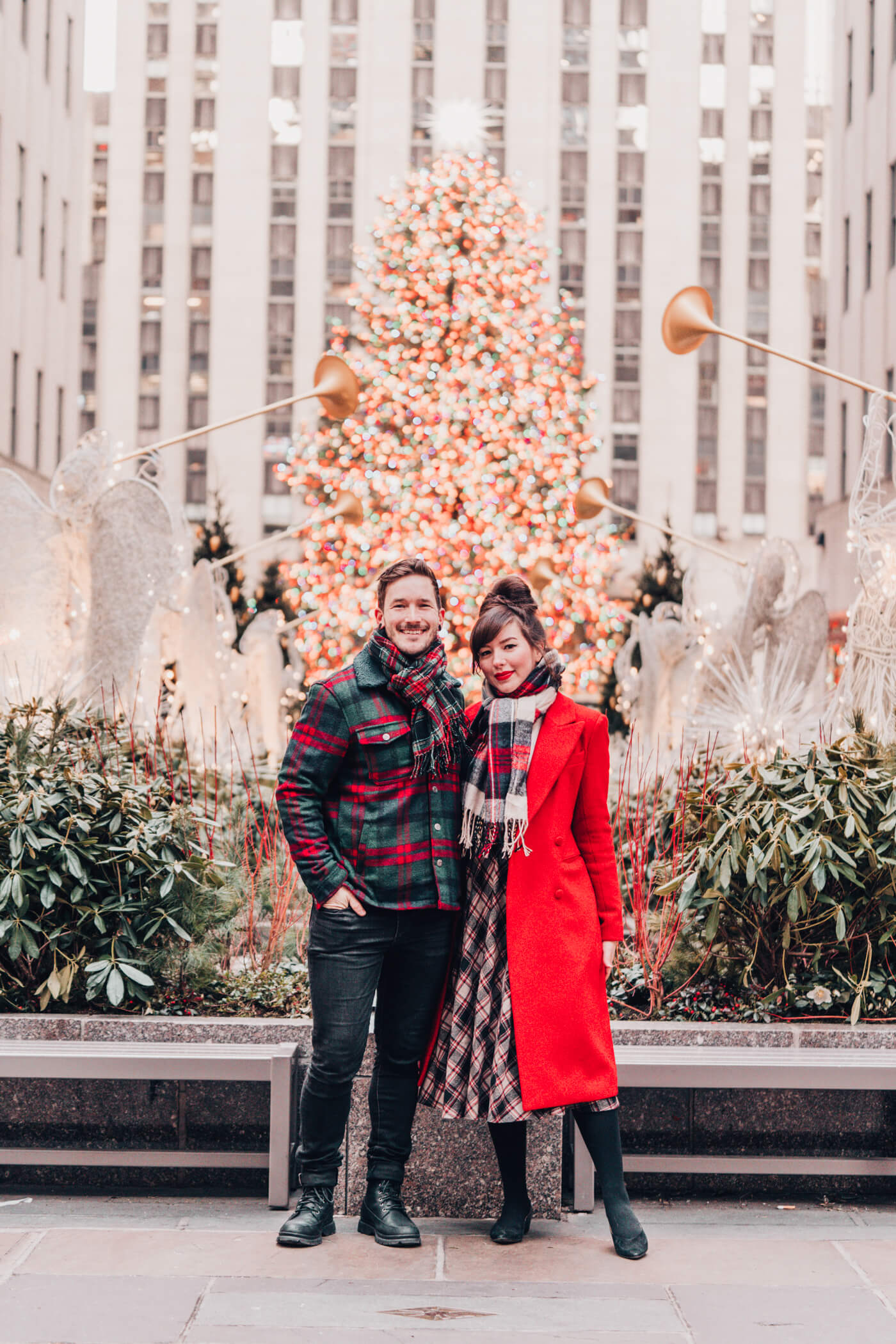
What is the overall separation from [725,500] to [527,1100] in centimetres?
4685

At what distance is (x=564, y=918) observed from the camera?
12.8 feet

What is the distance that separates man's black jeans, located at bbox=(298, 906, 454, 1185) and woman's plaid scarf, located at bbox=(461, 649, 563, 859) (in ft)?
0.88

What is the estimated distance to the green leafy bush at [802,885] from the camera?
15.3 ft

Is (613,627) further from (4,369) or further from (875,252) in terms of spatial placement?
(4,369)

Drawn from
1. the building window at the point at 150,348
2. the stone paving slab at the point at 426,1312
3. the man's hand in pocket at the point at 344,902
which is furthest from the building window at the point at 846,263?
the stone paving slab at the point at 426,1312

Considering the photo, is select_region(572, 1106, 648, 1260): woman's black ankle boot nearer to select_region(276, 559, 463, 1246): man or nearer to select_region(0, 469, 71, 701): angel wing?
select_region(276, 559, 463, 1246): man

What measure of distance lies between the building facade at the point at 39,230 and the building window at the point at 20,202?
2 cm


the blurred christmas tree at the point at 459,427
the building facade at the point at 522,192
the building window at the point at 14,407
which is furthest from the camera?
the building facade at the point at 522,192

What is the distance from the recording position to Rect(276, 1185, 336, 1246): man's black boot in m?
3.94

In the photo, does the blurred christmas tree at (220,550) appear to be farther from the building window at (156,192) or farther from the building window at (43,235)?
the building window at (156,192)

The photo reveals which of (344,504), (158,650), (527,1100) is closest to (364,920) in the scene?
(527,1100)

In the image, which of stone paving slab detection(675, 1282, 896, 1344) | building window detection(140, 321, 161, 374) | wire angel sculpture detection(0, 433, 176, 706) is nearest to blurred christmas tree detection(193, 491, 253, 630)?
building window detection(140, 321, 161, 374)

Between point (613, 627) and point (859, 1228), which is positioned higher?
point (613, 627)

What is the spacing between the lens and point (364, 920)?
12.5 ft
